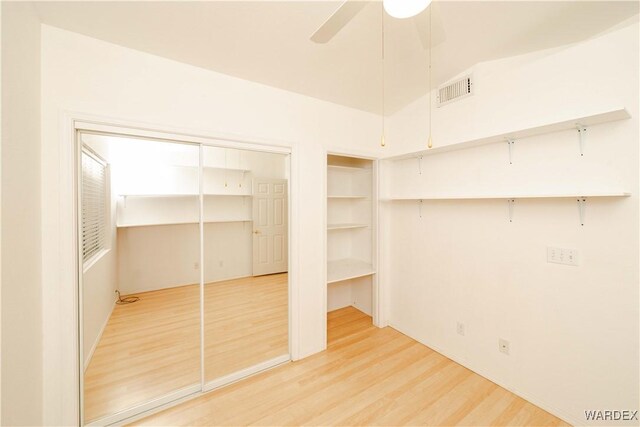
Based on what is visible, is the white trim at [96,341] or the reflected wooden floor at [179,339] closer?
the white trim at [96,341]

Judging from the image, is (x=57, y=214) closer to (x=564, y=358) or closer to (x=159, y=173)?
(x=159, y=173)

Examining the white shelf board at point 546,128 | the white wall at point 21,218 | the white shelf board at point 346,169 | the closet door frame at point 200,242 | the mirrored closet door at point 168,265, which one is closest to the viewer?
the white wall at point 21,218

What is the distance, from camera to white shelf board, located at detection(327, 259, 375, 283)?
9.50ft

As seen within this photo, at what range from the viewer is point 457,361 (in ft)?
7.95

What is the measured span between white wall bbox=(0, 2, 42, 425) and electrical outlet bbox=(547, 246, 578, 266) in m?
3.21

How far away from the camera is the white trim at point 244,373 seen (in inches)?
82.0

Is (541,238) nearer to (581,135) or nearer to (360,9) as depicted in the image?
(581,135)

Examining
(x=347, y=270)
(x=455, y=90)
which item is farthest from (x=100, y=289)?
(x=455, y=90)

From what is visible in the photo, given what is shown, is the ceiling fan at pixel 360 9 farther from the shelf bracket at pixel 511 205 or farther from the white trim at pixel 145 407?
the white trim at pixel 145 407

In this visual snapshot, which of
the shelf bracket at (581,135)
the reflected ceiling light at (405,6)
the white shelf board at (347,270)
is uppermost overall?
the reflected ceiling light at (405,6)

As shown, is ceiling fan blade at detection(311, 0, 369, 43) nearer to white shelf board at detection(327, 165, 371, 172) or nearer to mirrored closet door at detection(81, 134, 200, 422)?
mirrored closet door at detection(81, 134, 200, 422)

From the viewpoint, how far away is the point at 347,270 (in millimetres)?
3146

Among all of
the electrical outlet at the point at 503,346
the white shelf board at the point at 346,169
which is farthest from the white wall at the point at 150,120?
the electrical outlet at the point at 503,346

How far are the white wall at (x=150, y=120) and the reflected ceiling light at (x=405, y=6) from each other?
1.49 meters
